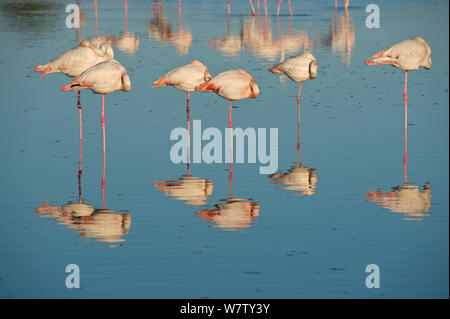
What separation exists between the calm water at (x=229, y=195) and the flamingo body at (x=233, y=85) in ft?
2.99

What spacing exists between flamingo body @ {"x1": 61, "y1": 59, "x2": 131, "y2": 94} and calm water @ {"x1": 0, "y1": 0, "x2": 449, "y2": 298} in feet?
2.76

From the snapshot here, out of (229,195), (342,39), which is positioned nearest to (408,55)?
(229,195)

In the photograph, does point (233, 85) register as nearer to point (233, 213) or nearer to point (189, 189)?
point (189, 189)

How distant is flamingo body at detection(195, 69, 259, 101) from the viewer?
12219 millimetres

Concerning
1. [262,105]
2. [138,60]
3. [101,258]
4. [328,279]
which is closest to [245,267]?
[328,279]

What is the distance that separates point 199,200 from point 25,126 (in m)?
4.87

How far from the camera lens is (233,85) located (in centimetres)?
1224

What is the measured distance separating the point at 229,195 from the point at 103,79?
3034 millimetres

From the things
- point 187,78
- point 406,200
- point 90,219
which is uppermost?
point 187,78

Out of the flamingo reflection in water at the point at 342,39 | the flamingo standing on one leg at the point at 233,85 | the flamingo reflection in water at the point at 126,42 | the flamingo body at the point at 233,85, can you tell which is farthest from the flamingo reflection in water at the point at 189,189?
the flamingo reflection in water at the point at 126,42

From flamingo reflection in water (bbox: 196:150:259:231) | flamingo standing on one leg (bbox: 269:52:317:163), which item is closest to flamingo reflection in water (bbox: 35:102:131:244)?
flamingo reflection in water (bbox: 196:150:259:231)

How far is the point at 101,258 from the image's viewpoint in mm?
7840

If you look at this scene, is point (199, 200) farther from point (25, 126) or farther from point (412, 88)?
point (412, 88)

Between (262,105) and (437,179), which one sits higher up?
(262,105)
